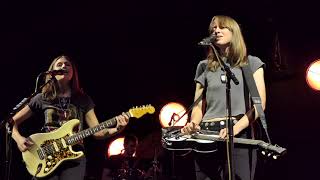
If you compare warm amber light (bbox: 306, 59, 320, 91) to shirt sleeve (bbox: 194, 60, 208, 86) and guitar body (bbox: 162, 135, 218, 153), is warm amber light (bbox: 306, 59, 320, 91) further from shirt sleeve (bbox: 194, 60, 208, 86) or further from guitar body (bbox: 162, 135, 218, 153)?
guitar body (bbox: 162, 135, 218, 153)

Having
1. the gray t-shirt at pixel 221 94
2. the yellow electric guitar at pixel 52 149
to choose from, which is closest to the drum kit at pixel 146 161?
the yellow electric guitar at pixel 52 149

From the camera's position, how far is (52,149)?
4.42 m

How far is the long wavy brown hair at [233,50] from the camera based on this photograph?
343cm

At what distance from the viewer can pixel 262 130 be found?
3.42 meters

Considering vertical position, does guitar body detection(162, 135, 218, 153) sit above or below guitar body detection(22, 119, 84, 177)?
above

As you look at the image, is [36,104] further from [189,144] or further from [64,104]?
[189,144]

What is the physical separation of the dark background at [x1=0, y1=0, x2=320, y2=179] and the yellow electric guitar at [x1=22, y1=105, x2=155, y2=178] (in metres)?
2.53

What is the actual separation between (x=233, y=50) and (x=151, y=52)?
484 centimetres

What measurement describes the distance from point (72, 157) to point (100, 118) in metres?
3.89

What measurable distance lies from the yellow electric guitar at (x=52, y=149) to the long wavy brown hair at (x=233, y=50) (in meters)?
1.64

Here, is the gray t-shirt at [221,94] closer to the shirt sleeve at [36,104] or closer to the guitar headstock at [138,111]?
the guitar headstock at [138,111]

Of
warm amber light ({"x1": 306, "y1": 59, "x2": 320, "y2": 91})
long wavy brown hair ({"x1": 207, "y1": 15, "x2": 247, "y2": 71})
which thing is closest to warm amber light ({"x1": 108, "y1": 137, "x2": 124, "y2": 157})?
warm amber light ({"x1": 306, "y1": 59, "x2": 320, "y2": 91})

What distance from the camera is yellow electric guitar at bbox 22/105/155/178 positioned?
14.0ft

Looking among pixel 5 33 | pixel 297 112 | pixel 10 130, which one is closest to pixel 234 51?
pixel 10 130
